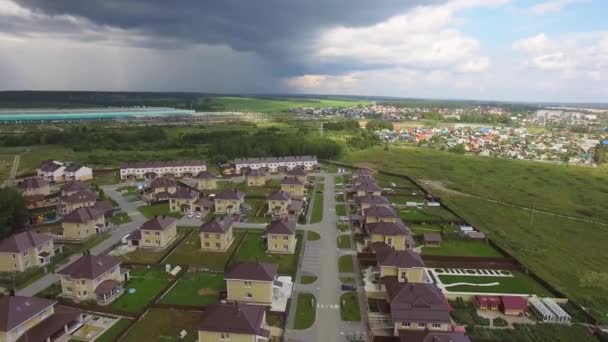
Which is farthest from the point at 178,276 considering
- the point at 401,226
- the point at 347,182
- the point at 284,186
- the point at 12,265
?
the point at 347,182

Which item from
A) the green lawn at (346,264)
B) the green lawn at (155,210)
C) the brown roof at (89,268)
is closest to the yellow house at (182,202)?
the green lawn at (155,210)

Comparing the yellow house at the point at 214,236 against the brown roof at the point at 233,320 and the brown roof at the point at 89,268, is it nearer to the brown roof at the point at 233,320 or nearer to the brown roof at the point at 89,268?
the brown roof at the point at 89,268

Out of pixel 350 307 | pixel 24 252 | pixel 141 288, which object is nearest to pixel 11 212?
pixel 24 252

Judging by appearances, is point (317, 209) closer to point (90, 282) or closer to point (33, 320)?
point (90, 282)

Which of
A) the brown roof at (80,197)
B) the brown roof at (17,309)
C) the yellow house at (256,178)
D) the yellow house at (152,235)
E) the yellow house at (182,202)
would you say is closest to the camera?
the brown roof at (17,309)

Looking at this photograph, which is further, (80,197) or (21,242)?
(80,197)

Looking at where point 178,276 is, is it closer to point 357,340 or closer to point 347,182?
point 357,340

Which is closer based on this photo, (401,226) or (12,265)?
(12,265)
